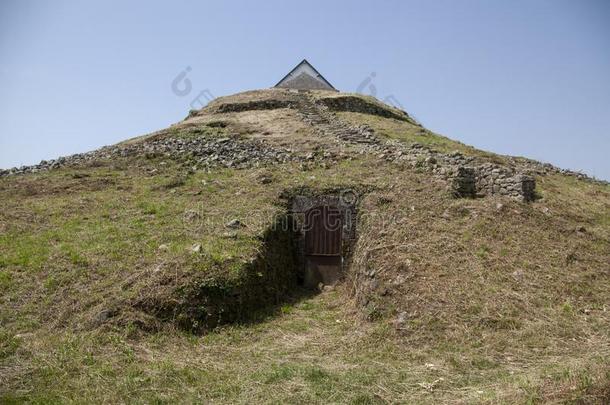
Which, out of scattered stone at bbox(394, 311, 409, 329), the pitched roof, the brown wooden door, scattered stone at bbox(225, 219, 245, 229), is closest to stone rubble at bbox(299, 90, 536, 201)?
the brown wooden door

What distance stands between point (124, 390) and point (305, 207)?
266 inches

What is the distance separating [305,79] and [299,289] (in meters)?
22.7

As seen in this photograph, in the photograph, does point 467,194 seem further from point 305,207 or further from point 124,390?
point 124,390

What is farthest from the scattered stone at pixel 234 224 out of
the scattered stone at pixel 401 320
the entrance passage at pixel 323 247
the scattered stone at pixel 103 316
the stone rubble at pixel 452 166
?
the stone rubble at pixel 452 166

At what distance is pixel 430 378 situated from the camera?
20.4ft

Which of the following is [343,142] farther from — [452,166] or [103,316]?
[103,316]

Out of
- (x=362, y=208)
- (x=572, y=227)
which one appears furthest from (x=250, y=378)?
(x=572, y=227)

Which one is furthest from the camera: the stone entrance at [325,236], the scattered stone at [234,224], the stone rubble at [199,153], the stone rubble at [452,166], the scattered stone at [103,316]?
the stone rubble at [199,153]

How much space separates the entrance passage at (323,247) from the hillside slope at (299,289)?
364 mm

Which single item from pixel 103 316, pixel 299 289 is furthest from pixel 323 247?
pixel 103 316

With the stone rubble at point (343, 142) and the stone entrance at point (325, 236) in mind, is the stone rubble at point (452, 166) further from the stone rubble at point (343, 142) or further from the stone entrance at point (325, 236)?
the stone entrance at point (325, 236)

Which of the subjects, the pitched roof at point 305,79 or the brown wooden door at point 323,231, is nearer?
the brown wooden door at point 323,231

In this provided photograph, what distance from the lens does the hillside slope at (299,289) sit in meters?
6.16

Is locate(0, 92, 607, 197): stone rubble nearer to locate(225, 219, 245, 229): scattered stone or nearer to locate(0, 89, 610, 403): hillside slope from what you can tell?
locate(0, 89, 610, 403): hillside slope
